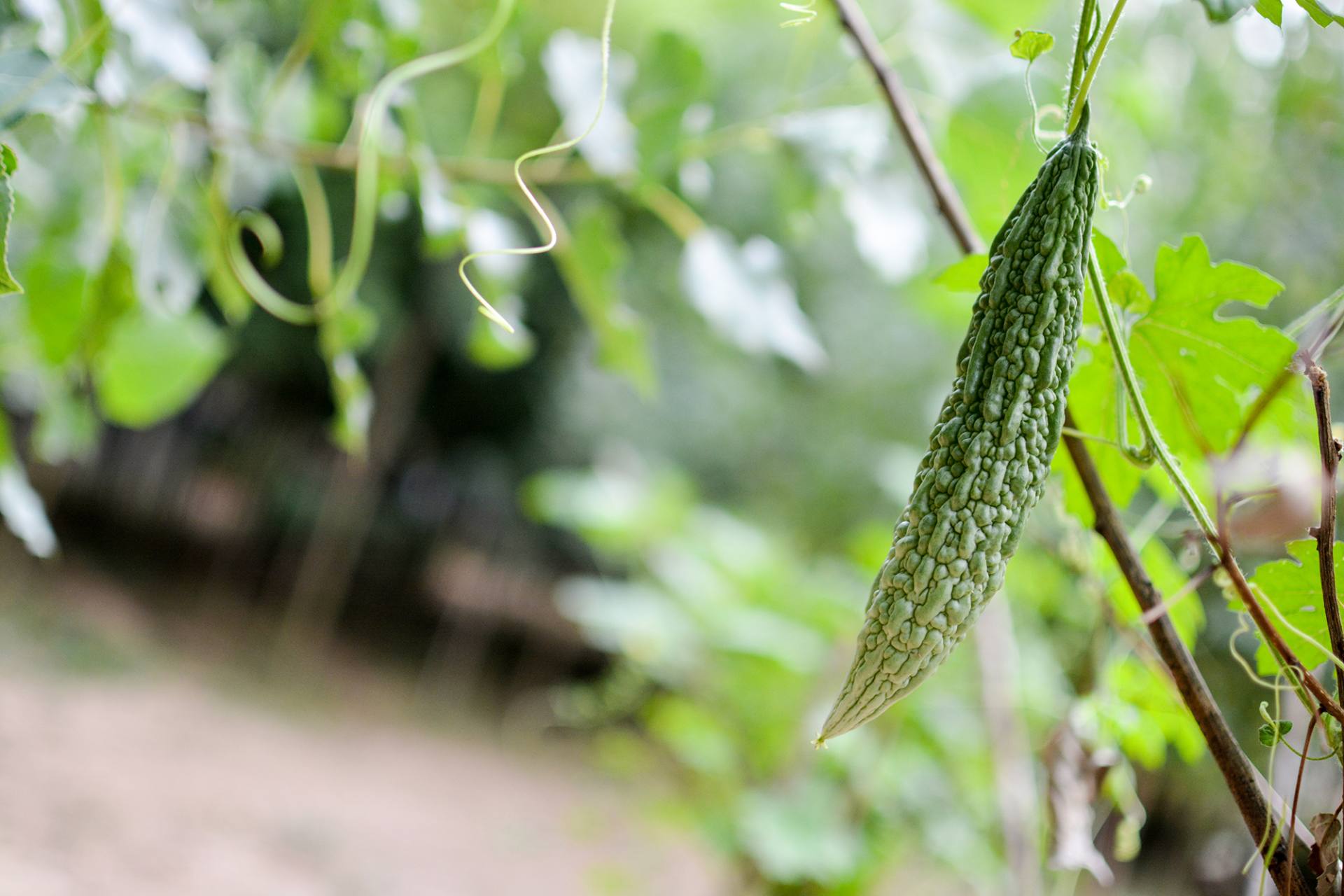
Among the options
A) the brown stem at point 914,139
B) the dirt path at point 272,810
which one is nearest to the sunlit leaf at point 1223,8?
the brown stem at point 914,139

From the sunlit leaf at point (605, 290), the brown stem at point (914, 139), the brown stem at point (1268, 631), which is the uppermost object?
the brown stem at point (914, 139)

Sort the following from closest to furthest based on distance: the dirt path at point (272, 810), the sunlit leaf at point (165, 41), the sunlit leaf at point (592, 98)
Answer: the sunlit leaf at point (165, 41) < the sunlit leaf at point (592, 98) < the dirt path at point (272, 810)

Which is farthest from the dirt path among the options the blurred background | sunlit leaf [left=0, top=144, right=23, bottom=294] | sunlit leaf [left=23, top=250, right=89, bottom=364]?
sunlit leaf [left=0, top=144, right=23, bottom=294]

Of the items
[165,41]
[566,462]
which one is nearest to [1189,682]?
[165,41]

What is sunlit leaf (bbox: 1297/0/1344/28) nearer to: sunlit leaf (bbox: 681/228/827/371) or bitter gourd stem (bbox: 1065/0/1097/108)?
bitter gourd stem (bbox: 1065/0/1097/108)

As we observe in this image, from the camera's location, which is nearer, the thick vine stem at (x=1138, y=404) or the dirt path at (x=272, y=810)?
the thick vine stem at (x=1138, y=404)

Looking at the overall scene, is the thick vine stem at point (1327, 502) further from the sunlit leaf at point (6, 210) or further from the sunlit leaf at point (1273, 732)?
the sunlit leaf at point (6, 210)

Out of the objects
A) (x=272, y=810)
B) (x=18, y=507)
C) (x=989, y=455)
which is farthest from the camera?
(x=272, y=810)

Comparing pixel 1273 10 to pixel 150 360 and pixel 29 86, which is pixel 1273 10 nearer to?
pixel 29 86
